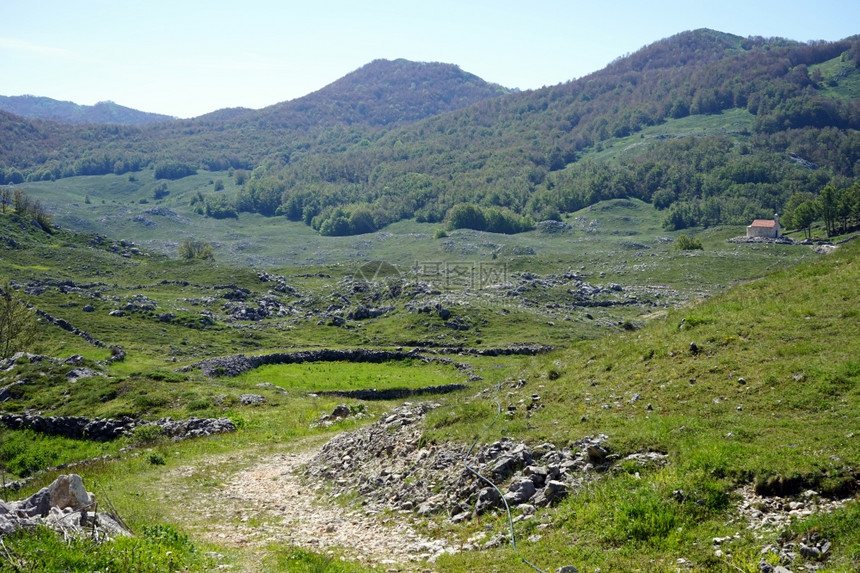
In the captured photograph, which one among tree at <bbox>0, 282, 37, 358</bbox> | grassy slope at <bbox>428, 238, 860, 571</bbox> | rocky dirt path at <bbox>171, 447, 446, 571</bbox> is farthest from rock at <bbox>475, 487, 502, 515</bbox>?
tree at <bbox>0, 282, 37, 358</bbox>

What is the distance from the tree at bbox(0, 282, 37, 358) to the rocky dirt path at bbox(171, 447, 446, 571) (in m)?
35.5

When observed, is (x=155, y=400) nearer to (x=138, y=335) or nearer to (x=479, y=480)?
(x=479, y=480)

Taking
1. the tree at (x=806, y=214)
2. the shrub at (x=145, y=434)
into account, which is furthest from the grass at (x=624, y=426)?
the tree at (x=806, y=214)

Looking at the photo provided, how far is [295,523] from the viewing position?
55.5ft

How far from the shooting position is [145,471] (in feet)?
77.1

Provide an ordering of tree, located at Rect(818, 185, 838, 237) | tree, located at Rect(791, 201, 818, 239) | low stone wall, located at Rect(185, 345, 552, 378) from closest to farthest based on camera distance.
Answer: low stone wall, located at Rect(185, 345, 552, 378) → tree, located at Rect(818, 185, 838, 237) → tree, located at Rect(791, 201, 818, 239)

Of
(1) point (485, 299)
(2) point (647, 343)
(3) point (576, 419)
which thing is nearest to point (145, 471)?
(3) point (576, 419)

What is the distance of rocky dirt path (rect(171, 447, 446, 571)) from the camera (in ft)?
45.5

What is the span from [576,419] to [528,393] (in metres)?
3.94

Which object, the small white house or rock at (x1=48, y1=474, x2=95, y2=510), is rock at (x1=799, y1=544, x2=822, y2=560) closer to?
rock at (x1=48, y1=474, x2=95, y2=510)

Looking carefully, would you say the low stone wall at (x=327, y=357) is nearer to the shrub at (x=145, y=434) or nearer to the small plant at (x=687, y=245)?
the shrub at (x=145, y=434)

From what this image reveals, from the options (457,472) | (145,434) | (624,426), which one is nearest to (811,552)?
(624,426)

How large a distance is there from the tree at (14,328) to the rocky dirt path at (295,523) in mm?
35496

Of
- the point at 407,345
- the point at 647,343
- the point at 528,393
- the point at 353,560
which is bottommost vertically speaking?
the point at 407,345
